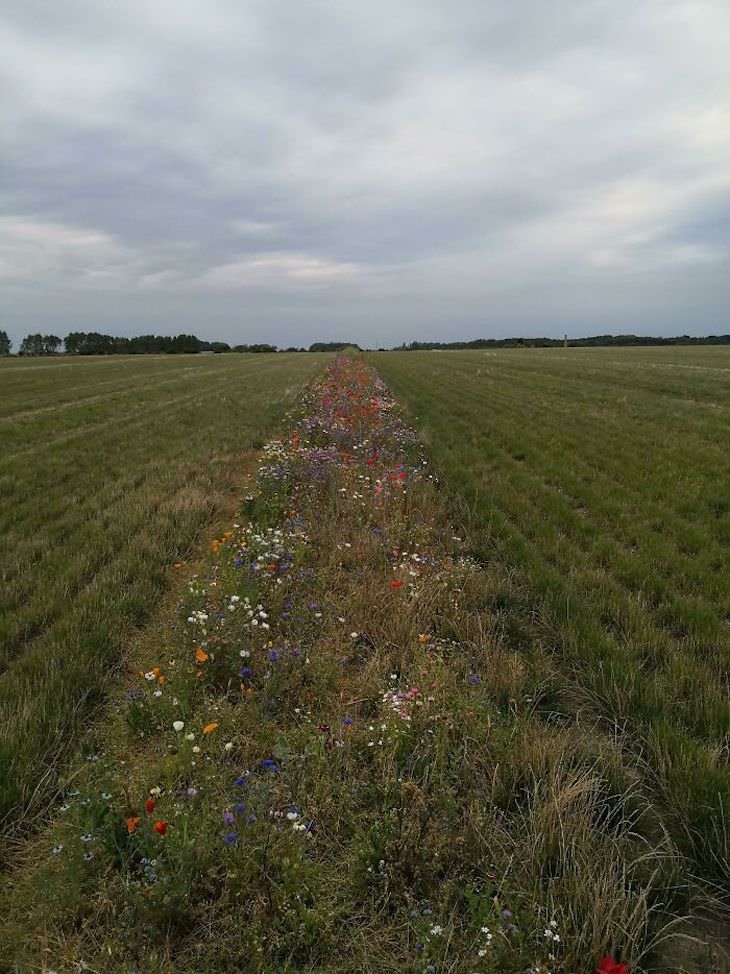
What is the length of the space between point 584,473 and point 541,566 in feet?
14.4

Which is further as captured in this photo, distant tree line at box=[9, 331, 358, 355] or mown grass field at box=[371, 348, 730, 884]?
distant tree line at box=[9, 331, 358, 355]

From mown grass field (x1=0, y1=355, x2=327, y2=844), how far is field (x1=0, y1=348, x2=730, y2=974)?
31 millimetres

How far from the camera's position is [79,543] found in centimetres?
601

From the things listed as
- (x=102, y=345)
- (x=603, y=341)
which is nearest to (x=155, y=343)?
(x=102, y=345)

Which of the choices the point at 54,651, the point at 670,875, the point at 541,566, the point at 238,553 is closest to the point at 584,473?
the point at 541,566

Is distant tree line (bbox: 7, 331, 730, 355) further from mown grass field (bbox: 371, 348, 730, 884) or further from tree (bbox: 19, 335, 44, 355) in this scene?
mown grass field (bbox: 371, 348, 730, 884)

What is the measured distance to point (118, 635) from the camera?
13.5 ft

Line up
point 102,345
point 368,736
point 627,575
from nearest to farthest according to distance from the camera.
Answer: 1. point 368,736
2. point 627,575
3. point 102,345

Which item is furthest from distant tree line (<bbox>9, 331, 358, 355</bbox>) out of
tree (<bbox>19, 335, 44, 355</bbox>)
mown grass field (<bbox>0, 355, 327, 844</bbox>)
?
mown grass field (<bbox>0, 355, 327, 844</bbox>)

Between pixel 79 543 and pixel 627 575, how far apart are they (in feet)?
20.1

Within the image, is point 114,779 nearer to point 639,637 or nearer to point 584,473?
point 639,637

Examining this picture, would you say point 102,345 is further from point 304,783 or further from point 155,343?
point 304,783

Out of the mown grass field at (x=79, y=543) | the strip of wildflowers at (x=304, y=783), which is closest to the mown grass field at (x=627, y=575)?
the strip of wildflowers at (x=304, y=783)

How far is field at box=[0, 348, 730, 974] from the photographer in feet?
→ 6.50
